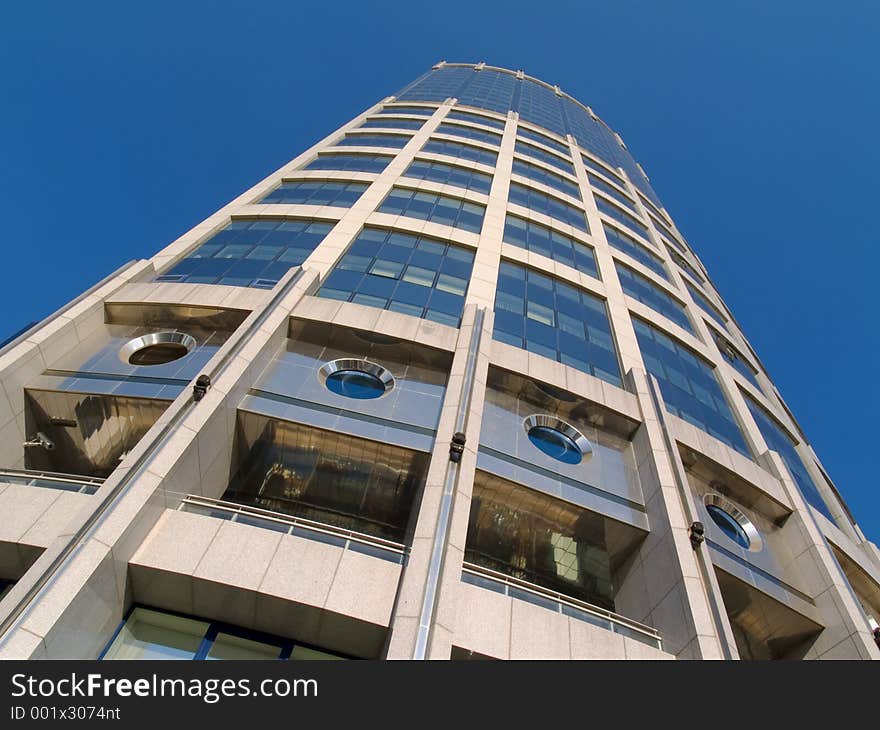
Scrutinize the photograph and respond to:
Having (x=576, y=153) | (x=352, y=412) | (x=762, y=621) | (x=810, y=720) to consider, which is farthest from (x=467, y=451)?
(x=576, y=153)

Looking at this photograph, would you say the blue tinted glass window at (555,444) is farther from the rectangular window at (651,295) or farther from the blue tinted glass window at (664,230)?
the blue tinted glass window at (664,230)

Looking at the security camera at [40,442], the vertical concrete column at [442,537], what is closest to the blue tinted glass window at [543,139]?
the vertical concrete column at [442,537]

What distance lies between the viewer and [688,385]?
2434 cm

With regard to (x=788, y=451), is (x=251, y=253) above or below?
below

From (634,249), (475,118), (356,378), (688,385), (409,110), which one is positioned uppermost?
(409,110)

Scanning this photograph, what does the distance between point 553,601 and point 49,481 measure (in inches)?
427

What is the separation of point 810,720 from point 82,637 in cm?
1069

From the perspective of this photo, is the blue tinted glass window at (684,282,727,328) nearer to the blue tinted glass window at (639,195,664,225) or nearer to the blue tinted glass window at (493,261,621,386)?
the blue tinted glass window at (493,261,621,386)

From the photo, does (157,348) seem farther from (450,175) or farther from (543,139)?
(543,139)

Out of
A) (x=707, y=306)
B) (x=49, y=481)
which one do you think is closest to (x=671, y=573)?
(x=49, y=481)

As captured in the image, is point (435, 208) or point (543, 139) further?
point (543, 139)

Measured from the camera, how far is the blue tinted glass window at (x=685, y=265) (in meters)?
41.2

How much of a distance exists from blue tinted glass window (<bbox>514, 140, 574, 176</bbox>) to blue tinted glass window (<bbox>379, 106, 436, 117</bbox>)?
28.0 ft

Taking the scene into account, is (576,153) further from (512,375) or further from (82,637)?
(82,637)
